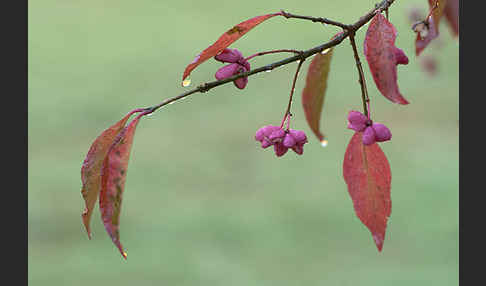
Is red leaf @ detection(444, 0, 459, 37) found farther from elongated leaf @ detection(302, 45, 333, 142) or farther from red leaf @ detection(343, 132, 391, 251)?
red leaf @ detection(343, 132, 391, 251)

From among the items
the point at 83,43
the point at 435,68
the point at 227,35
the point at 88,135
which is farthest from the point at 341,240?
the point at 83,43

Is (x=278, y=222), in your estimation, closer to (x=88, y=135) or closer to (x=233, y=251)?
(x=233, y=251)

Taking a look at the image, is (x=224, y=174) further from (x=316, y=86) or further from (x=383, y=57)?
(x=383, y=57)

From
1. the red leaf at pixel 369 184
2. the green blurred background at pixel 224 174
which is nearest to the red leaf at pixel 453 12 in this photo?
the red leaf at pixel 369 184

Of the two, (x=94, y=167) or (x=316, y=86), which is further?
(x=316, y=86)

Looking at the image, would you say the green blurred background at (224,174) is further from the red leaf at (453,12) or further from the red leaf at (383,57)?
the red leaf at (383,57)

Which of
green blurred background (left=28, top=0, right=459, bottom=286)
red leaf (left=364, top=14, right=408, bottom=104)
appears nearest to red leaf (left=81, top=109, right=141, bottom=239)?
red leaf (left=364, top=14, right=408, bottom=104)

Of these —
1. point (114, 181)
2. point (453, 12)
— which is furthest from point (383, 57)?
point (453, 12)

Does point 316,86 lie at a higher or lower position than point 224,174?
higher
